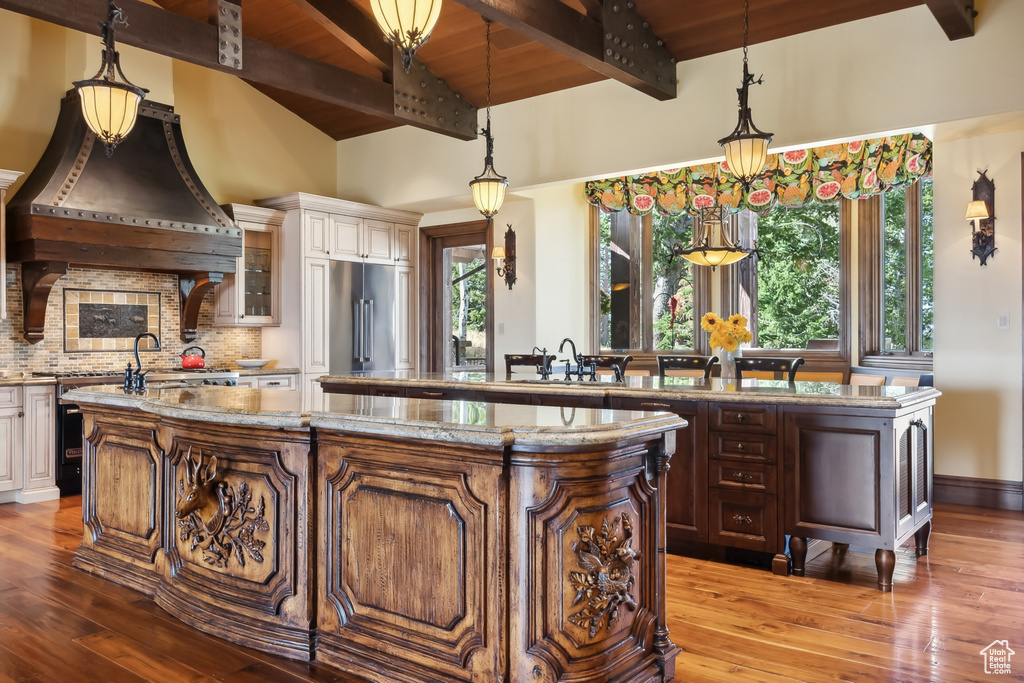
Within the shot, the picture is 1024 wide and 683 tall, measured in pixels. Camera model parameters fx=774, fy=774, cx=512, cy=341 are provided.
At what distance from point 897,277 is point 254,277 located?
5.72 meters

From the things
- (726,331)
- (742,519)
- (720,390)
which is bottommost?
(742,519)

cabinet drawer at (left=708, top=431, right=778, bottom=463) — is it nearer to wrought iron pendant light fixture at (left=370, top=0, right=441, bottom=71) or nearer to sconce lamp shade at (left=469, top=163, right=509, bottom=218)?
sconce lamp shade at (left=469, top=163, right=509, bottom=218)

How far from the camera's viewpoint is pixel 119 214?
5.91 m

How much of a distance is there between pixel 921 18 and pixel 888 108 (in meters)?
0.56

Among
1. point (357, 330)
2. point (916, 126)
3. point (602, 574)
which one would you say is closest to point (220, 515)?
point (602, 574)

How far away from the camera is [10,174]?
5.47 metres

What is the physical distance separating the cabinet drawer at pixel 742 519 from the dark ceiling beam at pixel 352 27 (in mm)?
4308

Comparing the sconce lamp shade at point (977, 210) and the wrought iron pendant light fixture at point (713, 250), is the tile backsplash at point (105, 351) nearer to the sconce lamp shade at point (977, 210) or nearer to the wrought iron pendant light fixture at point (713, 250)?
the wrought iron pendant light fixture at point (713, 250)

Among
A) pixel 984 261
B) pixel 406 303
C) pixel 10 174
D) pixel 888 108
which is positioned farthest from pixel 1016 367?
pixel 10 174

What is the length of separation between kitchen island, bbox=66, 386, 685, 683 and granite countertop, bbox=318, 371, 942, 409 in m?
1.41

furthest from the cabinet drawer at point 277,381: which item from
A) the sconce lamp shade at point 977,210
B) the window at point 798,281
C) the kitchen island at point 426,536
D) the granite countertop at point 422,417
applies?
the sconce lamp shade at point 977,210

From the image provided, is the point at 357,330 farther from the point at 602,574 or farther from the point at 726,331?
the point at 602,574

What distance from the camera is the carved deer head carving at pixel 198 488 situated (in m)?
3.04

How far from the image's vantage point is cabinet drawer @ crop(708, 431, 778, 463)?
3816mm
